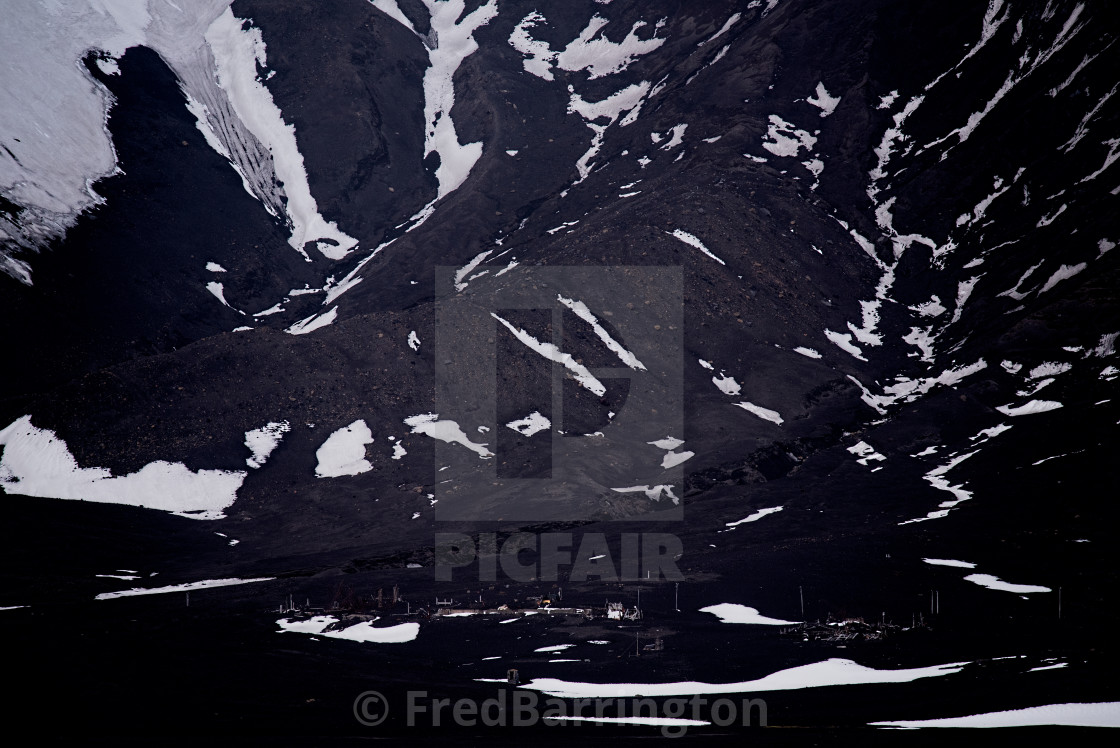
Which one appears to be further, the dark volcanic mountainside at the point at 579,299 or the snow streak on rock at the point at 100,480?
the snow streak on rock at the point at 100,480

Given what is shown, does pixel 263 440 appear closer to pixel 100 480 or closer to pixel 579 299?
pixel 100 480

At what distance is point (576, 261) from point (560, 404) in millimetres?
20414

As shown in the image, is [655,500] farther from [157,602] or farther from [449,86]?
[449,86]

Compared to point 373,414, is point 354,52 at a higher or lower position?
higher

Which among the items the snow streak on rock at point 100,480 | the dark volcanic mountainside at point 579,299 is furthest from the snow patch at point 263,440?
the snow streak on rock at point 100,480

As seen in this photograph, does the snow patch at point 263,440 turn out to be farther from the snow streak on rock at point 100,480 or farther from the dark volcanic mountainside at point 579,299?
the snow streak on rock at point 100,480

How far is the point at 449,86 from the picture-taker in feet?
551

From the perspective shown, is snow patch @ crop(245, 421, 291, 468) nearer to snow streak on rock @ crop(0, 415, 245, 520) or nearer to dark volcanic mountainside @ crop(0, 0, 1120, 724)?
dark volcanic mountainside @ crop(0, 0, 1120, 724)

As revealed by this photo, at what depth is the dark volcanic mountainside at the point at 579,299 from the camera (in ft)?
244

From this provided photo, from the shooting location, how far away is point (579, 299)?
10581cm

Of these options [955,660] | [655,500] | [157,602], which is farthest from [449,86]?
[955,660]

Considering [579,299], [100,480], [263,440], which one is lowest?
[100,480]

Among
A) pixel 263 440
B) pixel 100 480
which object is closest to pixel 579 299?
pixel 263 440

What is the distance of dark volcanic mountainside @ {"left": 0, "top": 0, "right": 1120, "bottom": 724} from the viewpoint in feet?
244
